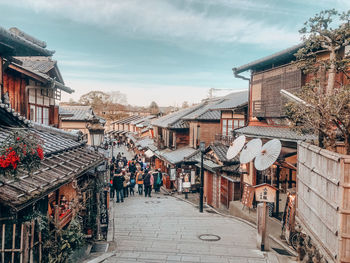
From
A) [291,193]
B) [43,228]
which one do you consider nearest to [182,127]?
[291,193]

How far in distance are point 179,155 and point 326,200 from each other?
2120cm

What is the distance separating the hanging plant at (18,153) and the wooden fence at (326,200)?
5.95 meters

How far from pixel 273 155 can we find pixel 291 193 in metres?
1.70

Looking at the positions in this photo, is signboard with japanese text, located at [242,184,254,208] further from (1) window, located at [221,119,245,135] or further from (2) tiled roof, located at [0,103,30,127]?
(2) tiled roof, located at [0,103,30,127]

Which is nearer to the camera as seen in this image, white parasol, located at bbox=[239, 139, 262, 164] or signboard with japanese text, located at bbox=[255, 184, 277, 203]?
signboard with japanese text, located at bbox=[255, 184, 277, 203]

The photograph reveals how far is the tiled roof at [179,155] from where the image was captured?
996 inches

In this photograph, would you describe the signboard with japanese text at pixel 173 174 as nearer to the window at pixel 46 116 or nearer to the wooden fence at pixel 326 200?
the window at pixel 46 116

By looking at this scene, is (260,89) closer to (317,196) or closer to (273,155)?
(273,155)

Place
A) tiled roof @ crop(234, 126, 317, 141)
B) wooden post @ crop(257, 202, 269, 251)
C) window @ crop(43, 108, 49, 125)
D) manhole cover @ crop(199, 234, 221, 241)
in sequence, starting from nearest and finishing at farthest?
wooden post @ crop(257, 202, 269, 251) < manhole cover @ crop(199, 234, 221, 241) < tiled roof @ crop(234, 126, 317, 141) < window @ crop(43, 108, 49, 125)

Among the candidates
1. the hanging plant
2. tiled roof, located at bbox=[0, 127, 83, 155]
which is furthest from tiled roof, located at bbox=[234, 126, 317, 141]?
the hanging plant

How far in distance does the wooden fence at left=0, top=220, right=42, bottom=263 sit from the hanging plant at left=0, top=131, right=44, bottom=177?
3.45ft

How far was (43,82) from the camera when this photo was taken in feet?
47.5

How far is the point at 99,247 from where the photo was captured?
32.5 ft

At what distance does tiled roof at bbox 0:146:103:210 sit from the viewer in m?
4.87
